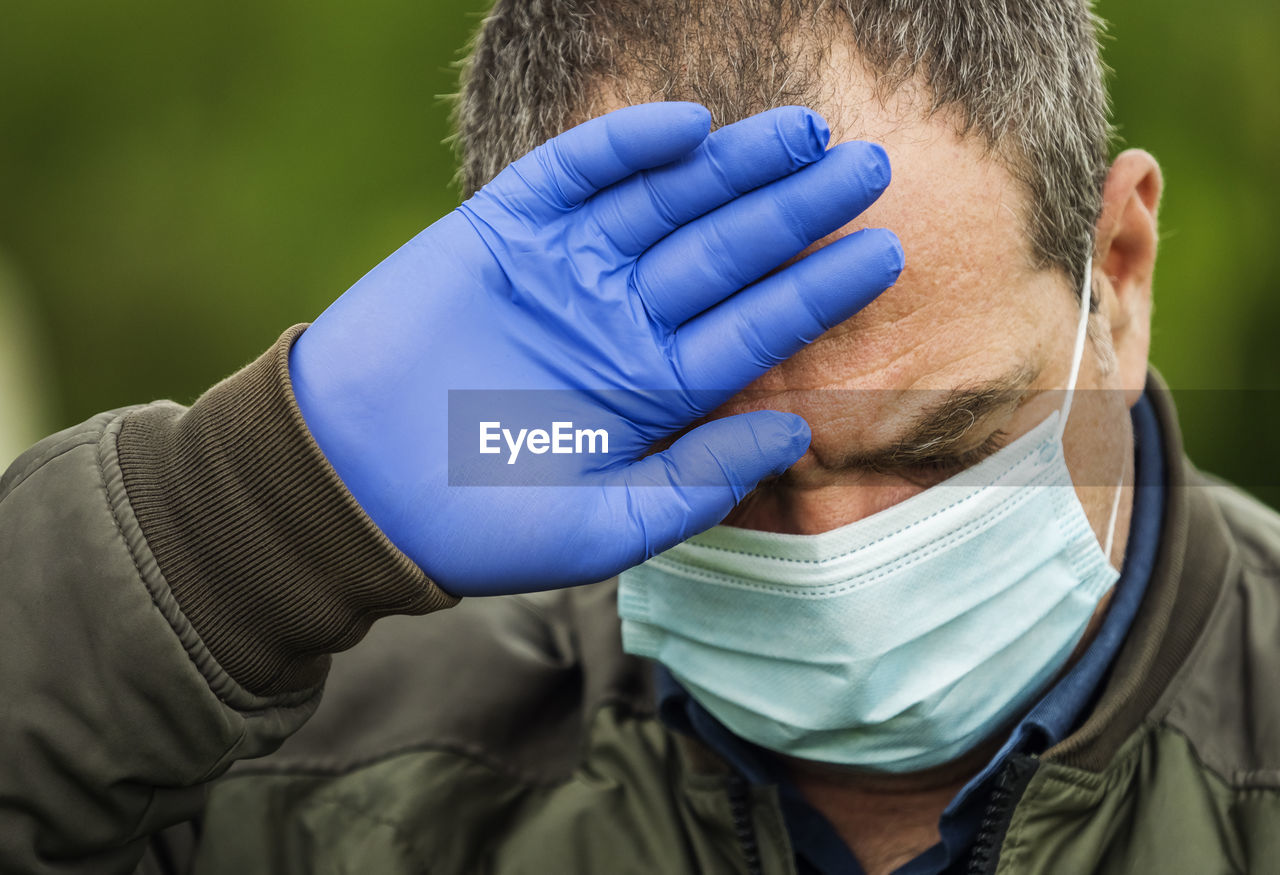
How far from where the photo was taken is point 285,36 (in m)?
5.45

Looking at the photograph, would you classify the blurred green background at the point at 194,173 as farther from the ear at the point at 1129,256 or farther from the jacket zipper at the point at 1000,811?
the jacket zipper at the point at 1000,811

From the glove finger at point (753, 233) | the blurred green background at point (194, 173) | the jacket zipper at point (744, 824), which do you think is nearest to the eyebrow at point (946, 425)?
the glove finger at point (753, 233)

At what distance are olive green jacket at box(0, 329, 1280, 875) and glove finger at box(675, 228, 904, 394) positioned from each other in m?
0.44

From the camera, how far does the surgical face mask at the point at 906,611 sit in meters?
1.61

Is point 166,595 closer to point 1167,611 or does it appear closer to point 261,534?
point 261,534

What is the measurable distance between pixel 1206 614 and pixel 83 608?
1.57 meters

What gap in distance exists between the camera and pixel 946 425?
5.20ft

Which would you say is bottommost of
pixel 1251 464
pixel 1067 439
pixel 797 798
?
pixel 1251 464

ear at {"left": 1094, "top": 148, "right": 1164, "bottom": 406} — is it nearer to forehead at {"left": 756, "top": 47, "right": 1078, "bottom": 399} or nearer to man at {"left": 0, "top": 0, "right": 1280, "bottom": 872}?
man at {"left": 0, "top": 0, "right": 1280, "bottom": 872}

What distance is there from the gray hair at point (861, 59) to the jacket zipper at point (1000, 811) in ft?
2.28

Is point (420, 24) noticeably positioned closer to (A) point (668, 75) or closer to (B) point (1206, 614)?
(A) point (668, 75)

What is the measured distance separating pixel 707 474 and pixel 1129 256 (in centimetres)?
88

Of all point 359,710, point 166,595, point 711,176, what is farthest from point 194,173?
point 711,176

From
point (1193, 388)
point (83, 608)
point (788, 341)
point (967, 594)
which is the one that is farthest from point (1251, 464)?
point (83, 608)
